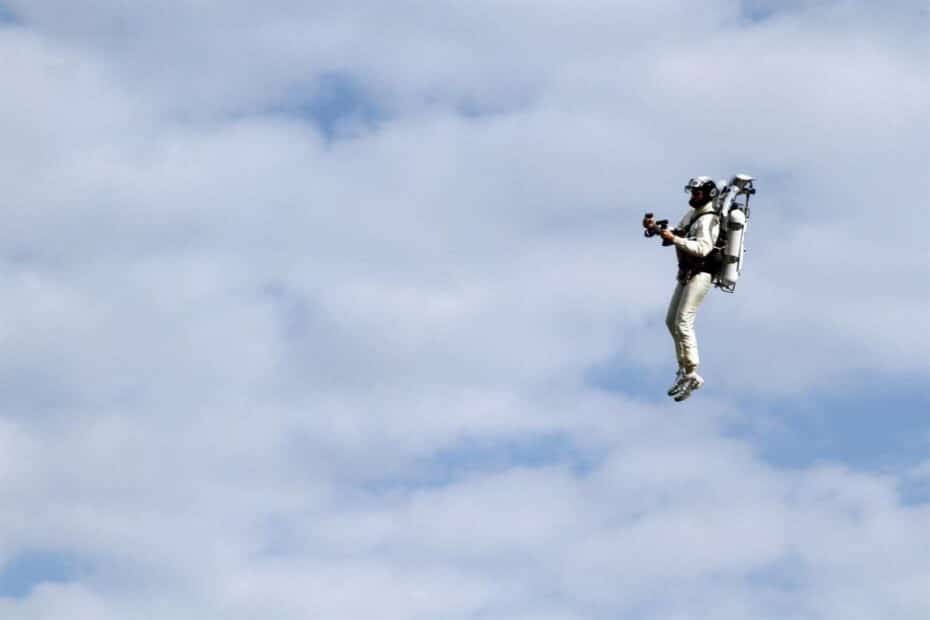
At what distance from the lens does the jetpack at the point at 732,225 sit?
4869 centimetres

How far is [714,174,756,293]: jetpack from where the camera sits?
48.7 metres

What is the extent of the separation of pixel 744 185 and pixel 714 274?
8.92 feet

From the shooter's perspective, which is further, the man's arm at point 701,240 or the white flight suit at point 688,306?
the white flight suit at point 688,306

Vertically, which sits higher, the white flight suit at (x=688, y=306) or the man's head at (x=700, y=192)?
the man's head at (x=700, y=192)

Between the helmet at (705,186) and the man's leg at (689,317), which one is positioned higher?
the helmet at (705,186)

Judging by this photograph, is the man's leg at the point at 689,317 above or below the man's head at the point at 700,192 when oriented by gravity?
below

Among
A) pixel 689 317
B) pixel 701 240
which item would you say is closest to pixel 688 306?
pixel 689 317

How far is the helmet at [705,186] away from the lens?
4866cm

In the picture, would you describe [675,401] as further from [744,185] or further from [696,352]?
[744,185]

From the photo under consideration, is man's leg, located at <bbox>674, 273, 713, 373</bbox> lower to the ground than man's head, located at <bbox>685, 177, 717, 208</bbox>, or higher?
lower

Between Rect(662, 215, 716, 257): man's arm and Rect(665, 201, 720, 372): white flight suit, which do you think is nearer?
Rect(662, 215, 716, 257): man's arm

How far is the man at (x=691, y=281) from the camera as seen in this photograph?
49.2 meters

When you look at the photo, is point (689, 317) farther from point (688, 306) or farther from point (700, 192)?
point (700, 192)

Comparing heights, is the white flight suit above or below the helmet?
below
